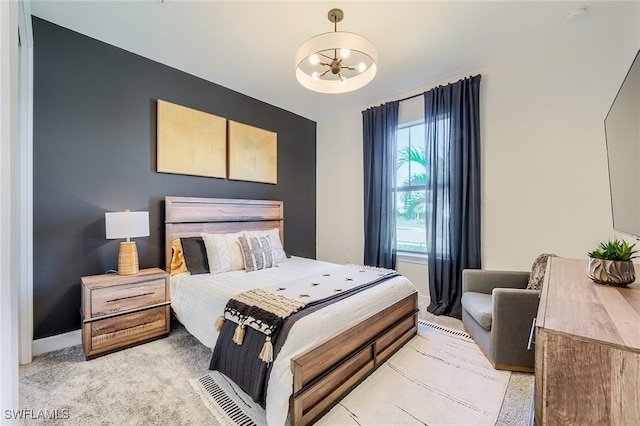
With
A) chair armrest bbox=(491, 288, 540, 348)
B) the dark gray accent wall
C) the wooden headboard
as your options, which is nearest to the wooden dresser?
chair armrest bbox=(491, 288, 540, 348)

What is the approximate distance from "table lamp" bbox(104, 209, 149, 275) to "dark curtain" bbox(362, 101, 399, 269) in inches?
111

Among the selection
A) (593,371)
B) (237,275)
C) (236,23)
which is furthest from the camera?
(237,275)

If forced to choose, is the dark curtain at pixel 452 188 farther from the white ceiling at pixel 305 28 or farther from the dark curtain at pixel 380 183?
the dark curtain at pixel 380 183

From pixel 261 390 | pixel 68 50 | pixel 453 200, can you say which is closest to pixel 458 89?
pixel 453 200

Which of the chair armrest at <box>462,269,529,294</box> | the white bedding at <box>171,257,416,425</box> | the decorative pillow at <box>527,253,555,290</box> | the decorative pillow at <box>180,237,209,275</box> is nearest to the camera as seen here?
the white bedding at <box>171,257,416,425</box>

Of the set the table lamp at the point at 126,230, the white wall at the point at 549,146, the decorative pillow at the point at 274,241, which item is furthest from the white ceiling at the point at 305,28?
the decorative pillow at the point at 274,241

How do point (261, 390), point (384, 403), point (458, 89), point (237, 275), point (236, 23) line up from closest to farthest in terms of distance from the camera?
point (261, 390), point (384, 403), point (236, 23), point (237, 275), point (458, 89)

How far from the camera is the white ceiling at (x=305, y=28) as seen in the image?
2.21m

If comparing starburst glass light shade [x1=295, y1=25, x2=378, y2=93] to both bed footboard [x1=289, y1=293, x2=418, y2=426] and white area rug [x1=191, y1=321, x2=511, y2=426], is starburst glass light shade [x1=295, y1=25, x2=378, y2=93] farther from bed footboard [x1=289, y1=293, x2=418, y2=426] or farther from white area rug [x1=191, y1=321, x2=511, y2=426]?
white area rug [x1=191, y1=321, x2=511, y2=426]

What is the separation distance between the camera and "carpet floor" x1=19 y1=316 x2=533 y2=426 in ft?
5.33

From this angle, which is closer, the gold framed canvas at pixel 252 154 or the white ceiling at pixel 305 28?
the white ceiling at pixel 305 28

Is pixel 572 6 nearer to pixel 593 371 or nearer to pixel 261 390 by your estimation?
pixel 593 371

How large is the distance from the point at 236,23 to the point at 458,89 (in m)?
2.52

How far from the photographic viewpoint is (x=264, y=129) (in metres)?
4.08
